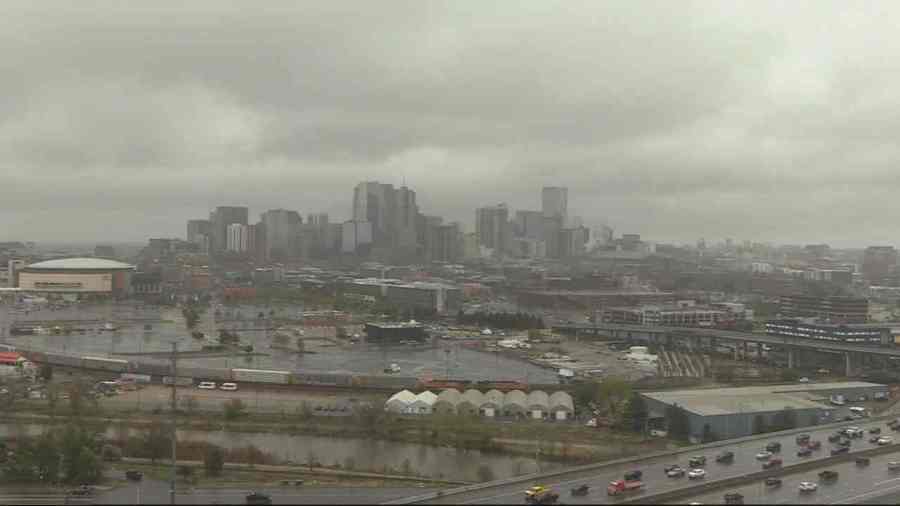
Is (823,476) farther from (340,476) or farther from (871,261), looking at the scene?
(871,261)

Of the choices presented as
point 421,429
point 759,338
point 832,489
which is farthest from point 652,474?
point 759,338

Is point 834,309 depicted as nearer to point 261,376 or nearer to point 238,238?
point 261,376

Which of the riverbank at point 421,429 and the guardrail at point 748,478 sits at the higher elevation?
the guardrail at point 748,478

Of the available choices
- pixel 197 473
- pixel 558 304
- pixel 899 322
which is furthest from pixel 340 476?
pixel 558 304

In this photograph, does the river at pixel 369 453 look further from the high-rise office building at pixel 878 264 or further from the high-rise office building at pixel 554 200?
the high-rise office building at pixel 554 200

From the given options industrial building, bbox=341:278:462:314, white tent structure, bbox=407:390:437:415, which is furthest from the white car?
industrial building, bbox=341:278:462:314

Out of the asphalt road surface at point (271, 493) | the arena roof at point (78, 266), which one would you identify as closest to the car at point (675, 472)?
the asphalt road surface at point (271, 493)
